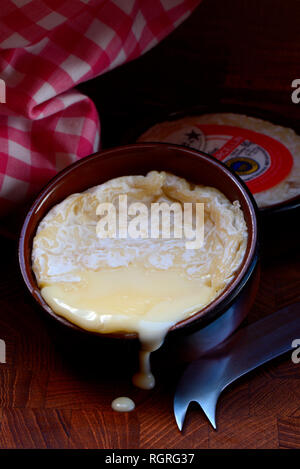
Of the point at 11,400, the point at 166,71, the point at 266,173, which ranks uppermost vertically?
the point at 166,71

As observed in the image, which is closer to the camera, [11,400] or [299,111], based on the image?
[11,400]

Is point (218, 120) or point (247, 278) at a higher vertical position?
point (218, 120)

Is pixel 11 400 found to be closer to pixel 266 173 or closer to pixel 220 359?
pixel 220 359

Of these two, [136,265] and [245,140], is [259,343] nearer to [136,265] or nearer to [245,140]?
[136,265]

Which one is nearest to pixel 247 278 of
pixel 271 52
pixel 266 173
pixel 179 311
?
pixel 179 311

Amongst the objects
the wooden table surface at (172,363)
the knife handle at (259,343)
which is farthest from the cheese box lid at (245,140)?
the knife handle at (259,343)

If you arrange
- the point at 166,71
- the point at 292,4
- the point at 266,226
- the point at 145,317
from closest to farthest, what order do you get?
the point at 145,317, the point at 266,226, the point at 292,4, the point at 166,71

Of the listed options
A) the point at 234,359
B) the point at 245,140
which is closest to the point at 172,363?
the point at 234,359
